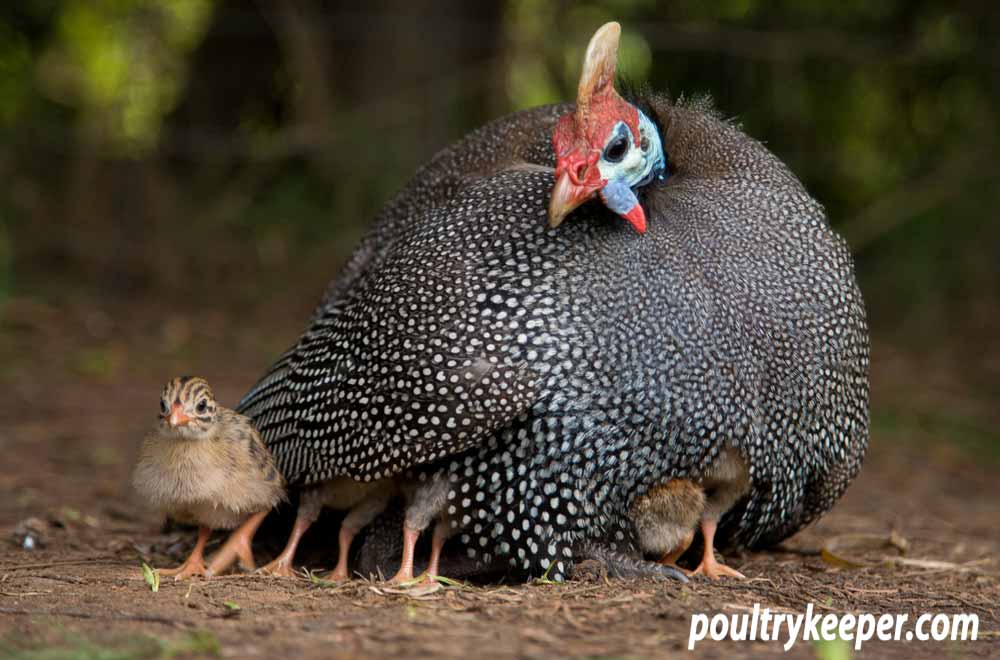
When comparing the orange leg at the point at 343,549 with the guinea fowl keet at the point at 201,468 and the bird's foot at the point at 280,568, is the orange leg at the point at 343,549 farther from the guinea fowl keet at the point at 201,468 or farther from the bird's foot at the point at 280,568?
the guinea fowl keet at the point at 201,468

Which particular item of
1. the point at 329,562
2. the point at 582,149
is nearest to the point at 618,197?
the point at 582,149

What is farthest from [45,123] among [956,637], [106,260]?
[956,637]

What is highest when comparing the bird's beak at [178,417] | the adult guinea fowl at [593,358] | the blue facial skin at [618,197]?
the blue facial skin at [618,197]

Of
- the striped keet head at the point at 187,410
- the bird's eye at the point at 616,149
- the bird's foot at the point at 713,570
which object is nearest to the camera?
the bird's eye at the point at 616,149

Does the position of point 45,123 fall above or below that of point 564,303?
→ above

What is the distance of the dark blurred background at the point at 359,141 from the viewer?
10398 mm

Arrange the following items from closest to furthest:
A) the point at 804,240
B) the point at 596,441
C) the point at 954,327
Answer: the point at 596,441 → the point at 804,240 → the point at 954,327

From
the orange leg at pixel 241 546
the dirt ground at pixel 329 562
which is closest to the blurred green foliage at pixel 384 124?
the dirt ground at pixel 329 562

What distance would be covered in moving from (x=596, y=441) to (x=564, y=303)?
46 centimetres

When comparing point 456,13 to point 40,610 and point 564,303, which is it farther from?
point 40,610

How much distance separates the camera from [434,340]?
14.6ft

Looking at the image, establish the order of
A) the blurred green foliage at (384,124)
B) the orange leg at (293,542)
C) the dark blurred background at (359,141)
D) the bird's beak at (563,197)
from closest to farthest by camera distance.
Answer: the bird's beak at (563,197) < the orange leg at (293,542) < the dark blurred background at (359,141) < the blurred green foliage at (384,124)

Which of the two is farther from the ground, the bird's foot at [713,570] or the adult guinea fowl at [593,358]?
the adult guinea fowl at [593,358]

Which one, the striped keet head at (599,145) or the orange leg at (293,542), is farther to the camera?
the orange leg at (293,542)
